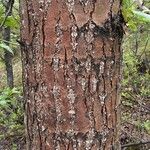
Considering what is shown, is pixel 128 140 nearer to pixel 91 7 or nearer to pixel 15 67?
pixel 91 7

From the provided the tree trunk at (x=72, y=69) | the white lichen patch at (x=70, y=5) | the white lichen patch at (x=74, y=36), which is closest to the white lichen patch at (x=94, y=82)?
the tree trunk at (x=72, y=69)

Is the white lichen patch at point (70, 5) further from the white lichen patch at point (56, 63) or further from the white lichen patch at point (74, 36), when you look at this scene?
the white lichen patch at point (56, 63)

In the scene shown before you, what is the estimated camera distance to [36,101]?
151cm

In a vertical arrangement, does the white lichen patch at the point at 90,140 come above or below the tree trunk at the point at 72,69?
below

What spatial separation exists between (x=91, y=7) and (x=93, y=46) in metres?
0.14

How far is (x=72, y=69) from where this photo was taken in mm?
1438

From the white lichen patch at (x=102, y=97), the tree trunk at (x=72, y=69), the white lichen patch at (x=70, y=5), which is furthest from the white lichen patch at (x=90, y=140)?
the white lichen patch at (x=70, y=5)

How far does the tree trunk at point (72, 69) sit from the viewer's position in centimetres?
142

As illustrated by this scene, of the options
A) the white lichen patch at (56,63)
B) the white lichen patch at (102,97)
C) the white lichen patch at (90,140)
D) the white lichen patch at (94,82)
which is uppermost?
the white lichen patch at (56,63)

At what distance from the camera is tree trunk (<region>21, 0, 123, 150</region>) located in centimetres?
142

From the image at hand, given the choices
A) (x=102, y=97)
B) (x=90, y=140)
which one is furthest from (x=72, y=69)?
(x=90, y=140)

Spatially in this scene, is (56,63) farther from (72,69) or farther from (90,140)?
(90,140)

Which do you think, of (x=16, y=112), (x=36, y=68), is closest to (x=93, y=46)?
(x=36, y=68)

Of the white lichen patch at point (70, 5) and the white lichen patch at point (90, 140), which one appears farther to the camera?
the white lichen patch at point (90, 140)
